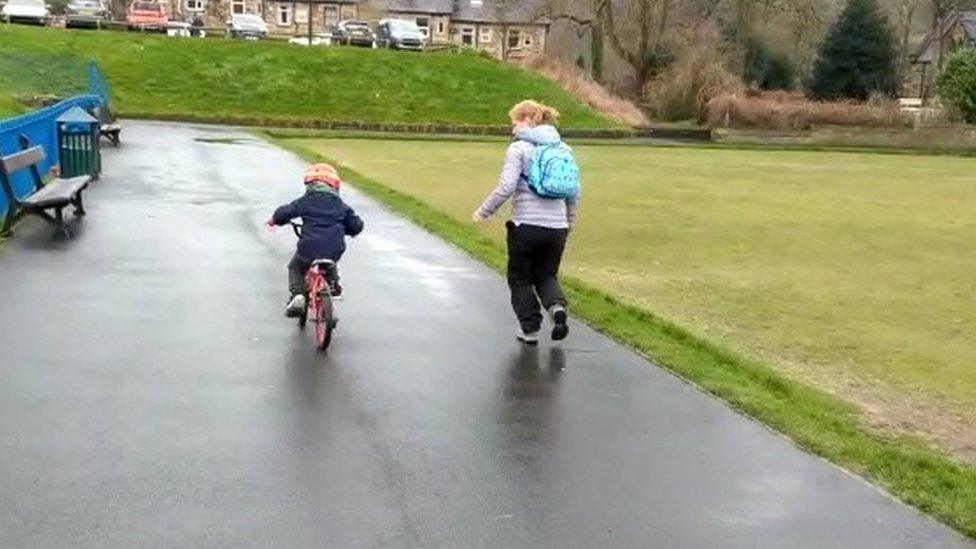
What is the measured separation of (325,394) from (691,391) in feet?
8.18

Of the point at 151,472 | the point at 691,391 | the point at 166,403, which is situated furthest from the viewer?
the point at 691,391

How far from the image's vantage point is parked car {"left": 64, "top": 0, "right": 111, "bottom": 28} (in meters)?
58.3

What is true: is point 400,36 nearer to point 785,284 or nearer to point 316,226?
point 785,284

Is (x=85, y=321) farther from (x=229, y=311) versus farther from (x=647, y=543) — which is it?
(x=647, y=543)

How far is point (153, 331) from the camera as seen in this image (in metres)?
8.80

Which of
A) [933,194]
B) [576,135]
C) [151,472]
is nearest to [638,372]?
[151,472]

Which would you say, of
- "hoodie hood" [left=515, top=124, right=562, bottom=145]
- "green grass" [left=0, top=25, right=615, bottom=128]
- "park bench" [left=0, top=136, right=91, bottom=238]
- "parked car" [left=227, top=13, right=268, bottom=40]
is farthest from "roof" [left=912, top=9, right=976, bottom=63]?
"hoodie hood" [left=515, top=124, right=562, bottom=145]

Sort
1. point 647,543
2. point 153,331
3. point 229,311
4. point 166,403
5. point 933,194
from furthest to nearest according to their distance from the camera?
point 933,194
point 229,311
point 153,331
point 166,403
point 647,543

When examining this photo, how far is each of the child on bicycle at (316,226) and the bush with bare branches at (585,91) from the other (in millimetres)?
44018

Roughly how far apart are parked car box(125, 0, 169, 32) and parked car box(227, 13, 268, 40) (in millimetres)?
3569

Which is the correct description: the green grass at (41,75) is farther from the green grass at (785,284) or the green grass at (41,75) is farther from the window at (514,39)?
the window at (514,39)

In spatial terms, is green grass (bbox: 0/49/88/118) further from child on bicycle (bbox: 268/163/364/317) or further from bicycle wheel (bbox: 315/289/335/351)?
bicycle wheel (bbox: 315/289/335/351)

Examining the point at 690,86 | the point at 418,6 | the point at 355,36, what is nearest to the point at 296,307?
the point at 690,86

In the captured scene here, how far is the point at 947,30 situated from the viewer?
74.4 m
